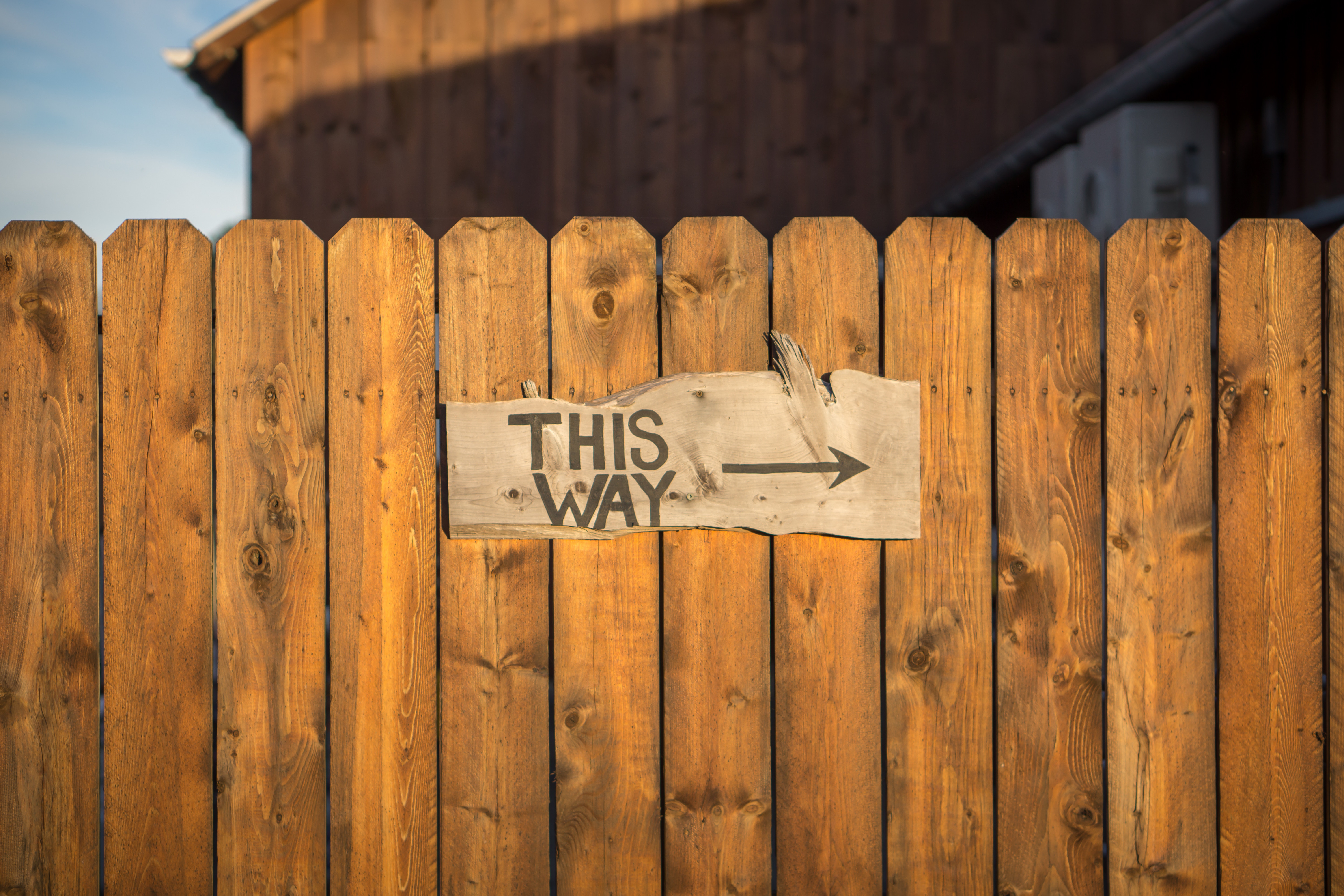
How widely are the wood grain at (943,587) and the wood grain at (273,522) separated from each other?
4.36 ft

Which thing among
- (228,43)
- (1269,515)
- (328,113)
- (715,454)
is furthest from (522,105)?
(1269,515)

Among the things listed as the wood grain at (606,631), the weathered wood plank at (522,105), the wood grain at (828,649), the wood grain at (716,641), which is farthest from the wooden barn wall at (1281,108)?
the weathered wood plank at (522,105)

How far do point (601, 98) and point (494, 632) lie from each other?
16.1ft

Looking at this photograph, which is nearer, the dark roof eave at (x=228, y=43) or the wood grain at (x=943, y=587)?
the wood grain at (x=943, y=587)

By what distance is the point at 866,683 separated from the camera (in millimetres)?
1840

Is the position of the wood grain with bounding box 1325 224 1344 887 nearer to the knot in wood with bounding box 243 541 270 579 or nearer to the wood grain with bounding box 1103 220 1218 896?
the wood grain with bounding box 1103 220 1218 896

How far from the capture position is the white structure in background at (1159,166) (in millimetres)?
3953

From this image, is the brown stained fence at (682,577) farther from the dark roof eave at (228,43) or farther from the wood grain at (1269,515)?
the dark roof eave at (228,43)

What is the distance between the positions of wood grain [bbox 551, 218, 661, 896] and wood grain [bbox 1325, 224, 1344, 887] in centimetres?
157

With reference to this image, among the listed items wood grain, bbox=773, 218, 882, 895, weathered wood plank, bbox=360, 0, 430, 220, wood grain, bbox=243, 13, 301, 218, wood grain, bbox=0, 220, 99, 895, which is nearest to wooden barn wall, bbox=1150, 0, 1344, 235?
wood grain, bbox=773, 218, 882, 895

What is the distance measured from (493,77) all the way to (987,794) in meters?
5.58

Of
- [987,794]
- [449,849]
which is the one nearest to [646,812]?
[449,849]

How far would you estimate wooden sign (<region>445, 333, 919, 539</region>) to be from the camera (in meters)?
1.79

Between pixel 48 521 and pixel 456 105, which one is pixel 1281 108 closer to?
pixel 456 105
